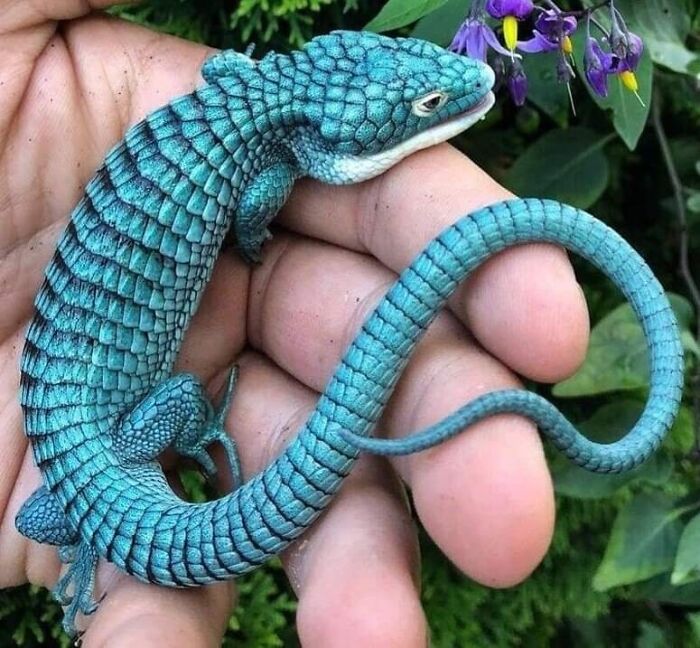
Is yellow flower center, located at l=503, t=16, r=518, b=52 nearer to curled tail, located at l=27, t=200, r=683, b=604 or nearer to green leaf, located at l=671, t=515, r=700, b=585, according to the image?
curled tail, located at l=27, t=200, r=683, b=604

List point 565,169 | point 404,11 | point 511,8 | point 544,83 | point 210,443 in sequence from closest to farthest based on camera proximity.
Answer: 1. point 511,8
2. point 404,11
3. point 210,443
4. point 544,83
5. point 565,169

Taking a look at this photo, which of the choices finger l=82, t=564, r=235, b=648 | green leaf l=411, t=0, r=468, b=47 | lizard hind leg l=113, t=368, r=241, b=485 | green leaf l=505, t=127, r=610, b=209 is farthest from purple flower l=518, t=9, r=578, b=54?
finger l=82, t=564, r=235, b=648

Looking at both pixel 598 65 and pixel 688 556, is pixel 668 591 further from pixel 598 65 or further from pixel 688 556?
pixel 598 65

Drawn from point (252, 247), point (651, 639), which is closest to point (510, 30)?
point (252, 247)

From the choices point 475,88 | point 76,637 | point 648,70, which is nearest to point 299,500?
point 76,637

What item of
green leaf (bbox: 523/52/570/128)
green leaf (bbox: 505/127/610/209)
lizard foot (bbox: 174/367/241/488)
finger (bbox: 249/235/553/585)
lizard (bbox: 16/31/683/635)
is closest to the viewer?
finger (bbox: 249/235/553/585)
